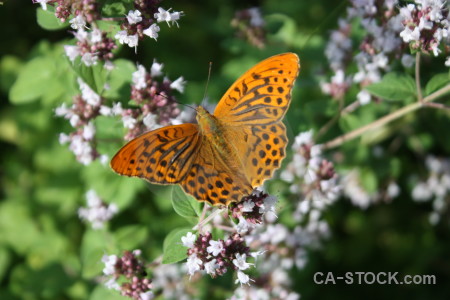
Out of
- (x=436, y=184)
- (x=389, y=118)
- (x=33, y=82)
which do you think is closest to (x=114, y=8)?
(x=33, y=82)

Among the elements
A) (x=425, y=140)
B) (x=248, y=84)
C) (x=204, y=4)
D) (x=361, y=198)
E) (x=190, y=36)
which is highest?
(x=204, y=4)

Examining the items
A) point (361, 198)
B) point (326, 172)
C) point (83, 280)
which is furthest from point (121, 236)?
point (361, 198)

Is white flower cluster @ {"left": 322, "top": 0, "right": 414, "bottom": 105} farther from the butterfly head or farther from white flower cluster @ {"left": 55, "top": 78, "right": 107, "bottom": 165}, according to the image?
Answer: white flower cluster @ {"left": 55, "top": 78, "right": 107, "bottom": 165}

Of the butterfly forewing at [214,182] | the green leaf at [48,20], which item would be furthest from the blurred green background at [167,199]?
the butterfly forewing at [214,182]

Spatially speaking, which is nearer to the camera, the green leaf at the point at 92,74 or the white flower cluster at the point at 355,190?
the green leaf at the point at 92,74

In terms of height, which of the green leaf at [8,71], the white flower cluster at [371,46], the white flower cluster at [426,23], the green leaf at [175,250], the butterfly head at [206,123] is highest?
the green leaf at [8,71]

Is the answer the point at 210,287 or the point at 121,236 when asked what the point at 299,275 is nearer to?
the point at 210,287

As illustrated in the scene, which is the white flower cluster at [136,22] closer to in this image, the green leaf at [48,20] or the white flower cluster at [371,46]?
the green leaf at [48,20]
